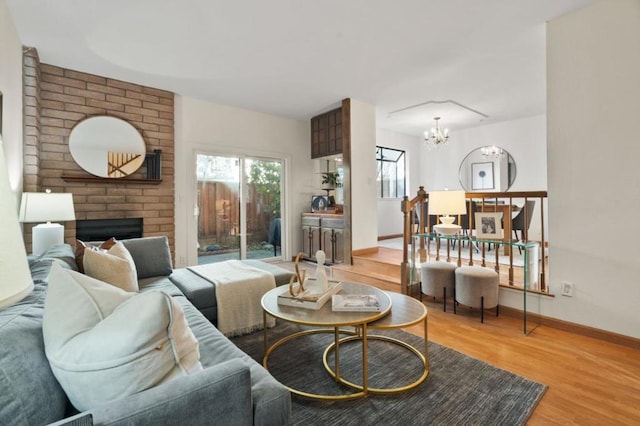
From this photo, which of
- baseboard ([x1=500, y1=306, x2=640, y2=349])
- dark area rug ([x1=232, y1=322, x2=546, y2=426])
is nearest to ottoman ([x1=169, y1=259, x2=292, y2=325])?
dark area rug ([x1=232, y1=322, x2=546, y2=426])

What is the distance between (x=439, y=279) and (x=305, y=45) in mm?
2747

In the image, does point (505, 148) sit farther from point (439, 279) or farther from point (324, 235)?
point (439, 279)

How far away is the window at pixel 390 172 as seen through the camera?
22.5ft

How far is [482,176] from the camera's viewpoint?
6492mm

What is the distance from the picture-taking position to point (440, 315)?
3043mm

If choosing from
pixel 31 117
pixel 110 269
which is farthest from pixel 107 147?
pixel 110 269

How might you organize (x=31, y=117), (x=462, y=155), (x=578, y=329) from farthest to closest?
(x=462, y=155)
(x=31, y=117)
(x=578, y=329)

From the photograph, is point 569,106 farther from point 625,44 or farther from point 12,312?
point 12,312

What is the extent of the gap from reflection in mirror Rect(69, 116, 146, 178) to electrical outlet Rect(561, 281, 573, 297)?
491 cm

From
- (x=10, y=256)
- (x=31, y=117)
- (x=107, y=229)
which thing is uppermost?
(x=31, y=117)

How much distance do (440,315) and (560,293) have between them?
1.03m

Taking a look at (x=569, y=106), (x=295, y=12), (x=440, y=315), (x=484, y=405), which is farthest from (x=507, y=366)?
(x=295, y=12)

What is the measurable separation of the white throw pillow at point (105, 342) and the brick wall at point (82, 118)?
324 cm

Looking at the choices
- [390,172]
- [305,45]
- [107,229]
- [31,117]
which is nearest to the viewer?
[305,45]
